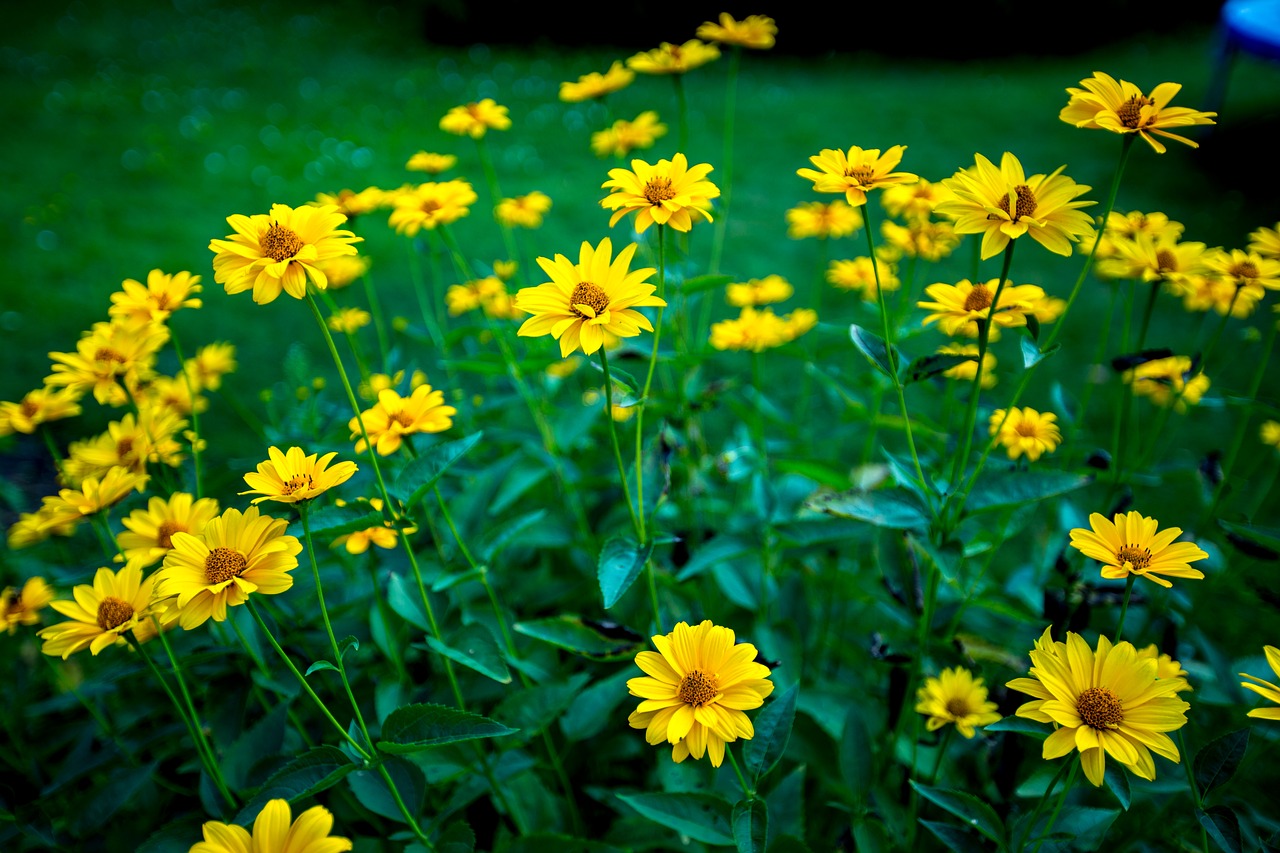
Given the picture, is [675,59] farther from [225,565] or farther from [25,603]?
[25,603]

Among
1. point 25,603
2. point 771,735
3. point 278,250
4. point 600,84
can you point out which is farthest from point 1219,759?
point 25,603

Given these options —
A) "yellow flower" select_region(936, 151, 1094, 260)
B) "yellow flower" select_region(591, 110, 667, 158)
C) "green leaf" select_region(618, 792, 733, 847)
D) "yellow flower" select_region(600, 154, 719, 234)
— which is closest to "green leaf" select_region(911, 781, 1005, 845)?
"green leaf" select_region(618, 792, 733, 847)

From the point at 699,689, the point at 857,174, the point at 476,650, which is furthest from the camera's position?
the point at 476,650

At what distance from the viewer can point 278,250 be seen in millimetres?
1136

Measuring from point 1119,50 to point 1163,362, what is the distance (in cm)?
863

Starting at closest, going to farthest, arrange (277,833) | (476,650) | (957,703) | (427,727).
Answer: (277,833) → (427,727) → (476,650) → (957,703)

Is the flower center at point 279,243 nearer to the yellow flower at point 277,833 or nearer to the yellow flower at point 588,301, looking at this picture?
the yellow flower at point 588,301

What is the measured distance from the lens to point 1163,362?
5.76 ft

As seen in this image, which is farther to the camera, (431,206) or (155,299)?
(431,206)

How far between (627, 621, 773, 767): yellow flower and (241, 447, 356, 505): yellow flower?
495 millimetres

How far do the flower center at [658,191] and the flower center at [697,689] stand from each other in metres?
0.71

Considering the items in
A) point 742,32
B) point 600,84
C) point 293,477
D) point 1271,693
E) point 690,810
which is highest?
point 742,32

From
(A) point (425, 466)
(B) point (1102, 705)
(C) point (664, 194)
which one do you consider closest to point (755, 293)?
(C) point (664, 194)

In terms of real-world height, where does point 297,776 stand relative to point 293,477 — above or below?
below
